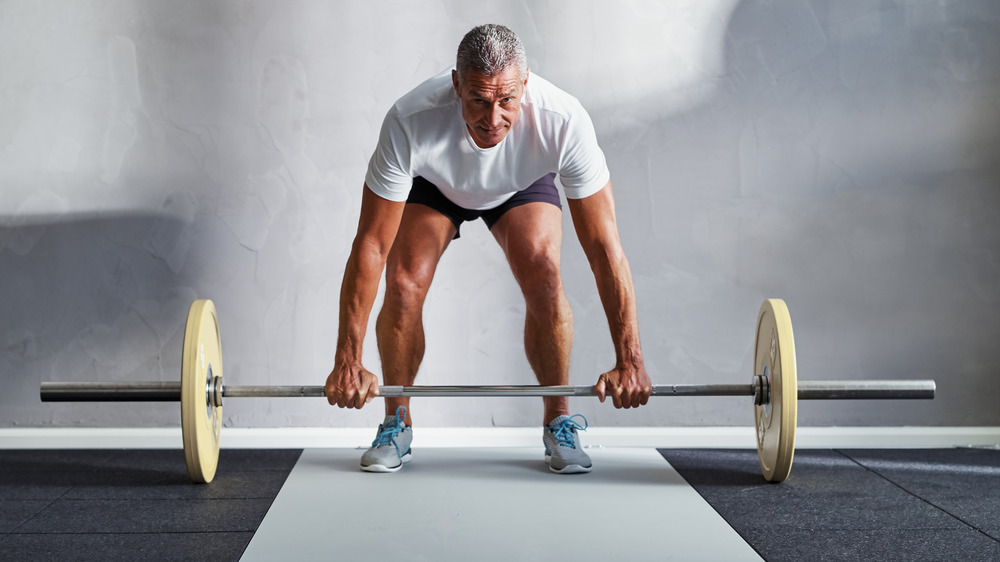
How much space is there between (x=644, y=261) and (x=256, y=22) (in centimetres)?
149

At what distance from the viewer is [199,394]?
2230 millimetres

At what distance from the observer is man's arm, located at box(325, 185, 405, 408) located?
2.19m

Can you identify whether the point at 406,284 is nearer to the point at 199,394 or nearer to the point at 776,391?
the point at 199,394

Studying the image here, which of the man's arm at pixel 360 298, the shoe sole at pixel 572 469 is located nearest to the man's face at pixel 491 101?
the man's arm at pixel 360 298

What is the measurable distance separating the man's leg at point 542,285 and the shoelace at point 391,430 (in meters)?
0.42

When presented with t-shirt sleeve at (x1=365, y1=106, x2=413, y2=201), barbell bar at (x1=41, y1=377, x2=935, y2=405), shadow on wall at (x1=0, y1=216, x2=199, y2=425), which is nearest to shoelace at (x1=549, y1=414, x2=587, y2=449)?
barbell bar at (x1=41, y1=377, x2=935, y2=405)

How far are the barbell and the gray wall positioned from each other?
0.52 metres

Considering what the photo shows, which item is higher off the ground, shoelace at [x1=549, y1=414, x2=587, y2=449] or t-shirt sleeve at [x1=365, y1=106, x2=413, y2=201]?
t-shirt sleeve at [x1=365, y1=106, x2=413, y2=201]

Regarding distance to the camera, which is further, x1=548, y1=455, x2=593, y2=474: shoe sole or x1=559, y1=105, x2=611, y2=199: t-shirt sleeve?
x1=548, y1=455, x2=593, y2=474: shoe sole

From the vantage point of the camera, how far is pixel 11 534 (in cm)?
196

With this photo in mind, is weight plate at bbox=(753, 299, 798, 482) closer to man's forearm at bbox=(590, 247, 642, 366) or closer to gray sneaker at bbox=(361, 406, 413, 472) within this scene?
man's forearm at bbox=(590, 247, 642, 366)

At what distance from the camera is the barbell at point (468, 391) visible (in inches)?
88.4

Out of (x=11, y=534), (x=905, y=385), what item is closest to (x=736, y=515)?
(x=905, y=385)

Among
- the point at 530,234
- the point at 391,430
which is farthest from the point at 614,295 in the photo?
the point at 391,430
